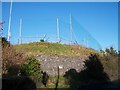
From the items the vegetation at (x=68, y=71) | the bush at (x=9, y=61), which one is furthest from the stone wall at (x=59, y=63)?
the bush at (x=9, y=61)

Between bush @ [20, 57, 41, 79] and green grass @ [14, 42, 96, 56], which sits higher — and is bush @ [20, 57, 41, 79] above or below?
below

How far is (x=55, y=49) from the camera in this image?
31.5 metres

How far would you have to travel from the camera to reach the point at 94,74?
906 inches

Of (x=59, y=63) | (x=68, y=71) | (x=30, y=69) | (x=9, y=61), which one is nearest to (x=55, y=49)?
(x=59, y=63)

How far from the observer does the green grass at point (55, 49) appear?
99.4ft

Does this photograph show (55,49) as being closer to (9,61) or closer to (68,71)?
(68,71)

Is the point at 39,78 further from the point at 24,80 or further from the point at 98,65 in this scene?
the point at 98,65

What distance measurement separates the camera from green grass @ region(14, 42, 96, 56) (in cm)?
3030

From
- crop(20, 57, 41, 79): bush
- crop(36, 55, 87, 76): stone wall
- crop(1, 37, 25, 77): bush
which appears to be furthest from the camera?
crop(36, 55, 87, 76): stone wall

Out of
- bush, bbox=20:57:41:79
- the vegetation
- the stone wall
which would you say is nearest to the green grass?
the vegetation

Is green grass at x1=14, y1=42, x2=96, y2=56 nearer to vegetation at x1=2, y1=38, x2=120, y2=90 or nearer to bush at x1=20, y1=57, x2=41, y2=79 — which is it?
vegetation at x1=2, y1=38, x2=120, y2=90

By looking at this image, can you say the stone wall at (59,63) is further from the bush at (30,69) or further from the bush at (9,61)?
the bush at (9,61)

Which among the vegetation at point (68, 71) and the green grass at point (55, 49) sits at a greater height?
the green grass at point (55, 49)

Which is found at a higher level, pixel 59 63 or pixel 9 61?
pixel 9 61
